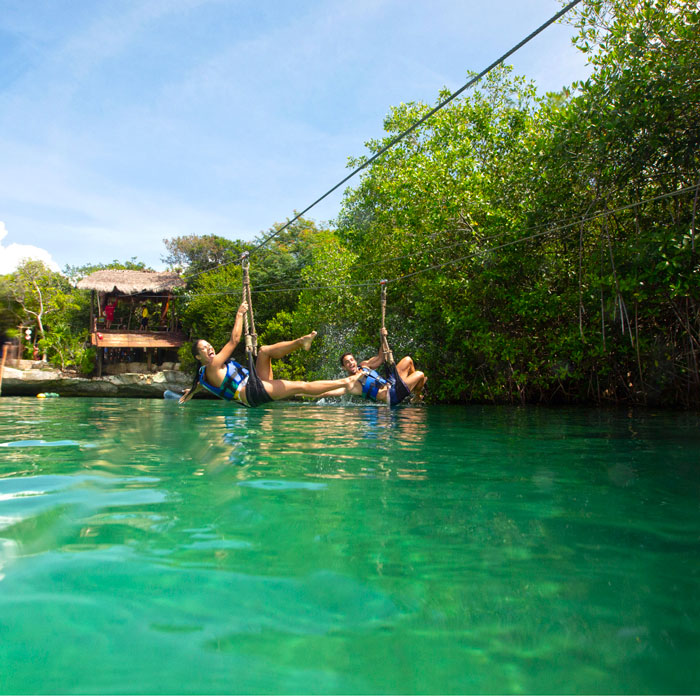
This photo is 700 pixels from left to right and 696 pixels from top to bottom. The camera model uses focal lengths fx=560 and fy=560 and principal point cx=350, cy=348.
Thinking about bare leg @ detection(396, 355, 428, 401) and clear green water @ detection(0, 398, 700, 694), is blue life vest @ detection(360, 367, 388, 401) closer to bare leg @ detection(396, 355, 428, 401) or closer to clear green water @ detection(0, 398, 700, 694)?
bare leg @ detection(396, 355, 428, 401)

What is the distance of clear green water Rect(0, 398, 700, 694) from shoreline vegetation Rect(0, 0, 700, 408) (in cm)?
483

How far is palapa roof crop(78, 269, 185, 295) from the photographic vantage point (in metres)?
25.4

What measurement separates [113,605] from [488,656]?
1310 millimetres

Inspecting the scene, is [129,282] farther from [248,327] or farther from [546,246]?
[248,327]

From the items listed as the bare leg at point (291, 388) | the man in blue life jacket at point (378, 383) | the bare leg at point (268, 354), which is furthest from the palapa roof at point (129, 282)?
the bare leg at point (291, 388)

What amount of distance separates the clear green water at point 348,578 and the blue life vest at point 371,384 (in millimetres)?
3948

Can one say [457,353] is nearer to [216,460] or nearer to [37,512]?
[216,460]

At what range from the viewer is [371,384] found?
8.79 m

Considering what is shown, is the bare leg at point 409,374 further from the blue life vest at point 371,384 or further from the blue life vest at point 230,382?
the blue life vest at point 230,382

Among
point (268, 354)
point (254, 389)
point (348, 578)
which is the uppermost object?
point (268, 354)

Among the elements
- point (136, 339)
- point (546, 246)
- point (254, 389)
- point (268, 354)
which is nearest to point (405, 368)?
point (268, 354)

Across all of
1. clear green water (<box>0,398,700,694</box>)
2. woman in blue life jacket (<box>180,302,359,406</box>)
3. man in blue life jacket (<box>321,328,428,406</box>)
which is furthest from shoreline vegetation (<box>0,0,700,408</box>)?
clear green water (<box>0,398,700,694</box>)

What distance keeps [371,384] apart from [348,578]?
6546 millimetres

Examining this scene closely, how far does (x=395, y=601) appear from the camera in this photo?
6.76 feet
